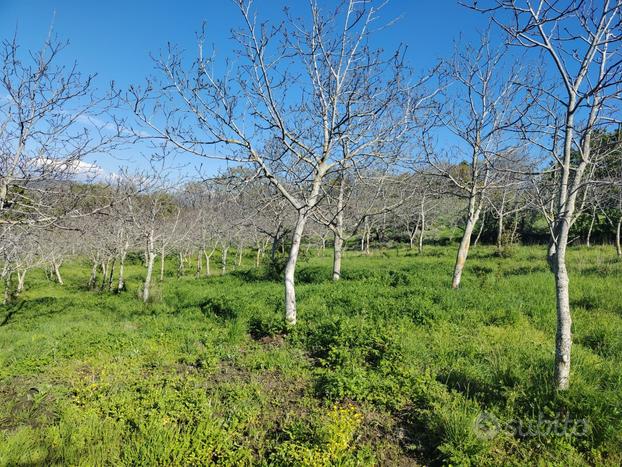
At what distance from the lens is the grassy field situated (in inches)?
131

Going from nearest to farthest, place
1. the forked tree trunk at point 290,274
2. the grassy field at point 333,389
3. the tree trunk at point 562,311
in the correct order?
the grassy field at point 333,389, the tree trunk at point 562,311, the forked tree trunk at point 290,274

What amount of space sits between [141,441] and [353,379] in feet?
8.38

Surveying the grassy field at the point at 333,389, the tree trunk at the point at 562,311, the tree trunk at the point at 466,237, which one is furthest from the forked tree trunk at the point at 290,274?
the tree trunk at the point at 466,237

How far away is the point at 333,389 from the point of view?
14.3 feet

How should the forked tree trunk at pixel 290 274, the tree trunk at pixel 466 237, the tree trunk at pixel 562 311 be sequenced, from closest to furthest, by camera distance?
1. the tree trunk at pixel 562 311
2. the forked tree trunk at pixel 290 274
3. the tree trunk at pixel 466 237

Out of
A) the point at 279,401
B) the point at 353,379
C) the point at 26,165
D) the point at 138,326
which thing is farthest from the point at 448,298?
the point at 26,165

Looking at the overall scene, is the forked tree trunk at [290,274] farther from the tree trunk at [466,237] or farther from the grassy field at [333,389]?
the tree trunk at [466,237]

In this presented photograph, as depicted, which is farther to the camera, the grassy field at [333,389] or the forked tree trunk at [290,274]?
the forked tree trunk at [290,274]

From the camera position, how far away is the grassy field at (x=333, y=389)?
10.9 ft

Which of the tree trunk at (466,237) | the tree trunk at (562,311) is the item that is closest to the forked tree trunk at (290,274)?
the tree trunk at (562,311)

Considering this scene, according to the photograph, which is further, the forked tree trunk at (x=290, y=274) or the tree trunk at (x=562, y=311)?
the forked tree trunk at (x=290, y=274)

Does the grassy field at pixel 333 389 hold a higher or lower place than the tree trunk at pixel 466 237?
lower

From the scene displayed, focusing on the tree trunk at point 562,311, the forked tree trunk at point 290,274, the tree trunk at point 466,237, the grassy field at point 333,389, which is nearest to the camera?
the grassy field at point 333,389

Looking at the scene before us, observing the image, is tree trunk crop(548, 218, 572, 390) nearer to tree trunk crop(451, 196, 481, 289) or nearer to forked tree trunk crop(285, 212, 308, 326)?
forked tree trunk crop(285, 212, 308, 326)
